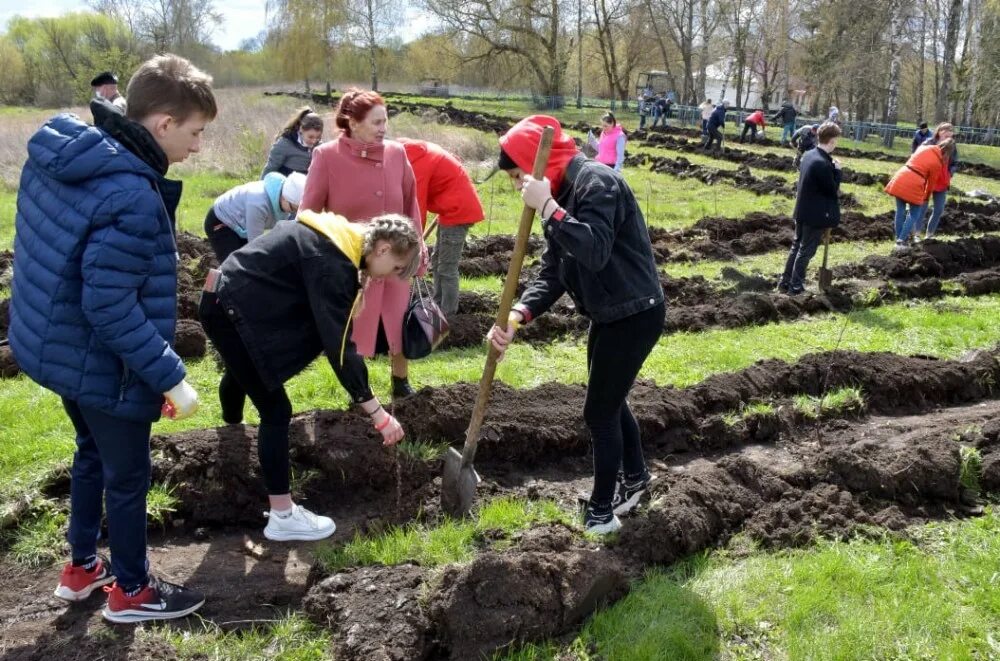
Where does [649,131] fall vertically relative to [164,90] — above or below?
above

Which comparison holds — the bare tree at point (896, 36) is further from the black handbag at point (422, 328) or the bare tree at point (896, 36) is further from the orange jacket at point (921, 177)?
the black handbag at point (422, 328)

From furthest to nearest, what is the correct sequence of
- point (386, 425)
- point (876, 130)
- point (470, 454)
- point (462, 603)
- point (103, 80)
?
point (876, 130) → point (103, 80) → point (470, 454) → point (386, 425) → point (462, 603)

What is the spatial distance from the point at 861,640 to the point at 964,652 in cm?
36

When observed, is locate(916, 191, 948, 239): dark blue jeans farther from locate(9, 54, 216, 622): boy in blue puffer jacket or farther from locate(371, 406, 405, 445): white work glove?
locate(9, 54, 216, 622): boy in blue puffer jacket

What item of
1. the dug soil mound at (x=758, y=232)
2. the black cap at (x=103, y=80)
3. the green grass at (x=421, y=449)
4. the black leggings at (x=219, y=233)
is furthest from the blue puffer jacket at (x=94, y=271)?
the dug soil mound at (x=758, y=232)

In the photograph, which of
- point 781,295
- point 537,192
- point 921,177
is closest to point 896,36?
A: point 921,177

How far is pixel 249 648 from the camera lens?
306cm

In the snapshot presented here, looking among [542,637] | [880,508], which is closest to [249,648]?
[542,637]

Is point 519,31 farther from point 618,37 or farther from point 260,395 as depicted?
point 260,395

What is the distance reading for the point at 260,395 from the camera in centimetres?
354

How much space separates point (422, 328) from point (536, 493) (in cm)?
112

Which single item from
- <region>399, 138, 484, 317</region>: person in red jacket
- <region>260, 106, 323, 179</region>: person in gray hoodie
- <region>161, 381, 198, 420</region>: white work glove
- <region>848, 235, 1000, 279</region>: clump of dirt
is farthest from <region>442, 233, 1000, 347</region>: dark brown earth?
<region>161, 381, 198, 420</region>: white work glove

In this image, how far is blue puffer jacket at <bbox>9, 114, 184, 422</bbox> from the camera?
248 cm

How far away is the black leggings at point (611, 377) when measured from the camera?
3.38 meters
